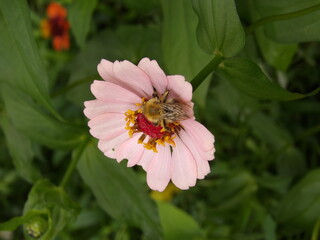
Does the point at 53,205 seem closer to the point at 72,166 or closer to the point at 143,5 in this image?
the point at 72,166

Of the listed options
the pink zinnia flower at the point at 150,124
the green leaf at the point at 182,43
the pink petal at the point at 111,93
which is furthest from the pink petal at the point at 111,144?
the green leaf at the point at 182,43

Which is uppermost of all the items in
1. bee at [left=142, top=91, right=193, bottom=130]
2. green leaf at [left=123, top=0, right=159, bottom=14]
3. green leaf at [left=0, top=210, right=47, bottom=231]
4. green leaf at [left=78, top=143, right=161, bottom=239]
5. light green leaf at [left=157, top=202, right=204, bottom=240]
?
green leaf at [left=123, top=0, right=159, bottom=14]

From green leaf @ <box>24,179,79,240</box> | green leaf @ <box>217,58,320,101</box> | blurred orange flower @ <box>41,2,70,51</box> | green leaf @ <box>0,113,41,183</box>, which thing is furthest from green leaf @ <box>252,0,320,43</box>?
blurred orange flower @ <box>41,2,70,51</box>

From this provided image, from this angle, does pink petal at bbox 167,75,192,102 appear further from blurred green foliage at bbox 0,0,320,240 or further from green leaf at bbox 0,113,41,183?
green leaf at bbox 0,113,41,183

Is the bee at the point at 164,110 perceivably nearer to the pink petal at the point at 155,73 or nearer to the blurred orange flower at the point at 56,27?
the pink petal at the point at 155,73

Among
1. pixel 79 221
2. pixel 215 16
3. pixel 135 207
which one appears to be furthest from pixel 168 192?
pixel 215 16

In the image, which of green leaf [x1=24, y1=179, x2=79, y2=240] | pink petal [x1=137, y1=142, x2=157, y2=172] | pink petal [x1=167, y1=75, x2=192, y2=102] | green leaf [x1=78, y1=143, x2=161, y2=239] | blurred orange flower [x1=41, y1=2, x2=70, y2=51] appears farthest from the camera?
blurred orange flower [x1=41, y1=2, x2=70, y2=51]

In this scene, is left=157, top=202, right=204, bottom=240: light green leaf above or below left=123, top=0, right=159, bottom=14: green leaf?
below
